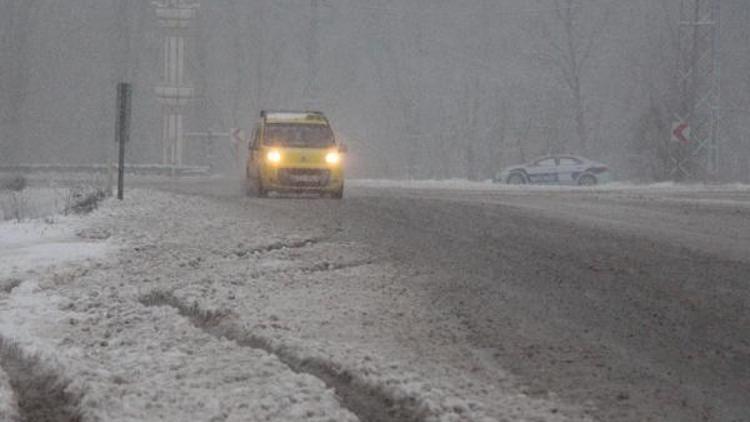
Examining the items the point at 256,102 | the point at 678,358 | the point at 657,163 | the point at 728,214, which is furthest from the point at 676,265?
the point at 256,102

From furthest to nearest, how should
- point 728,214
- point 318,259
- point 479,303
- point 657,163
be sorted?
1. point 657,163
2. point 728,214
3. point 318,259
4. point 479,303

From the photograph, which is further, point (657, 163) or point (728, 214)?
point (657, 163)

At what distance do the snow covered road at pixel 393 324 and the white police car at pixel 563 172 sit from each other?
82.0ft

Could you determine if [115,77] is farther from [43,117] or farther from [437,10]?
[437,10]

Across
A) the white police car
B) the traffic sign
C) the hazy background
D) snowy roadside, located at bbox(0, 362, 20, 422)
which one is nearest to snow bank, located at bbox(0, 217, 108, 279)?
snowy roadside, located at bbox(0, 362, 20, 422)

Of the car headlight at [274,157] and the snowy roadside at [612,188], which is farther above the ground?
the car headlight at [274,157]

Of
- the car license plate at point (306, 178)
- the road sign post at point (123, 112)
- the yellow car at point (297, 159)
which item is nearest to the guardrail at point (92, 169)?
the yellow car at point (297, 159)

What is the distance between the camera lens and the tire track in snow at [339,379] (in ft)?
15.3

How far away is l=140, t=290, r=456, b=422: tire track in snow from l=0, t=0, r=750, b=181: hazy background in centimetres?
4961

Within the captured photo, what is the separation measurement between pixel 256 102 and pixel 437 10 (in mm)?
16923

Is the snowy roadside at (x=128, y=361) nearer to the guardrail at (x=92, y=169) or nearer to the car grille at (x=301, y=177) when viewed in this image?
the car grille at (x=301, y=177)

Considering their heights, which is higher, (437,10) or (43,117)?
(437,10)

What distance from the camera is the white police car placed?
37.3m

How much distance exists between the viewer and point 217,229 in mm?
12141
